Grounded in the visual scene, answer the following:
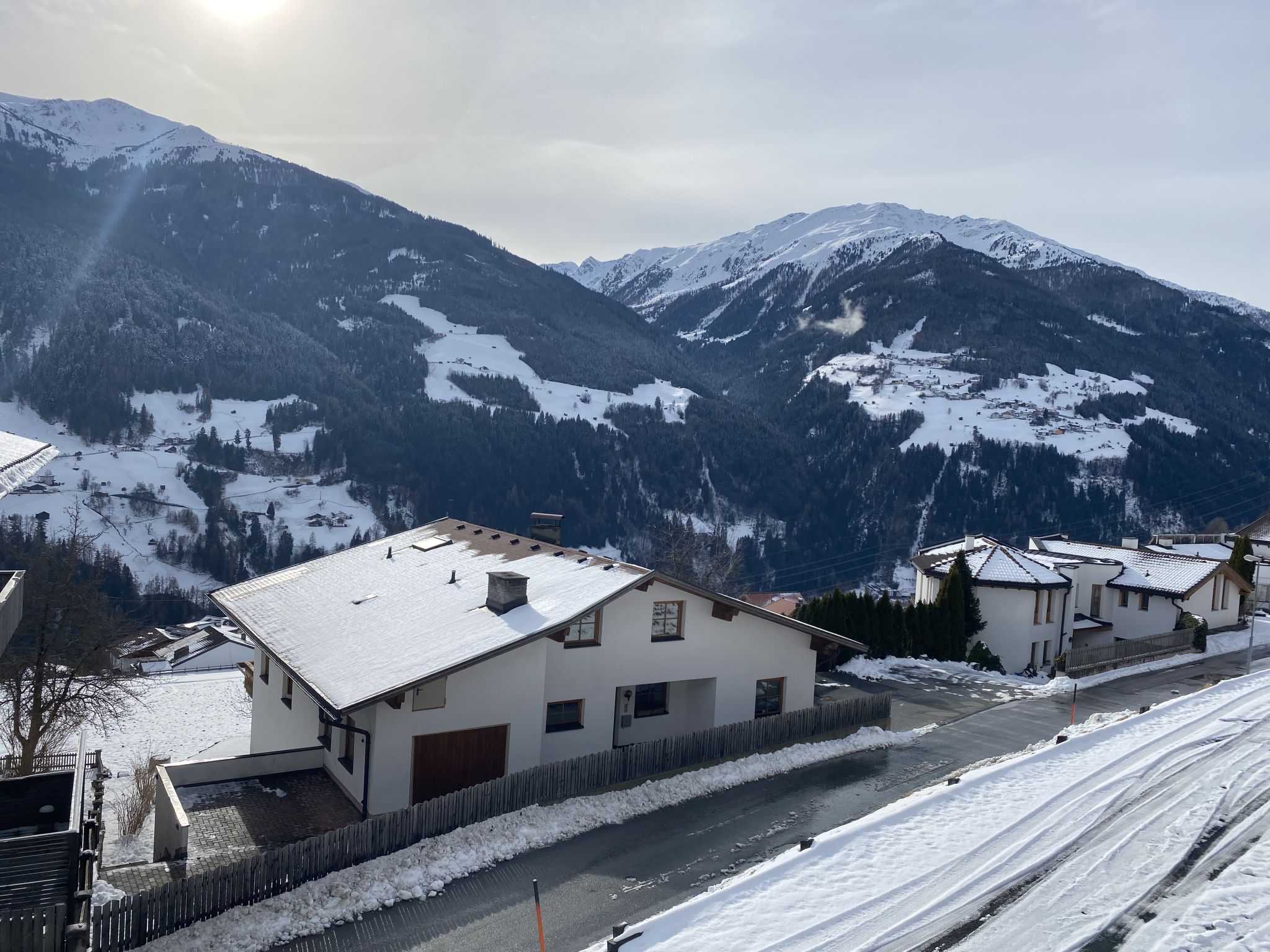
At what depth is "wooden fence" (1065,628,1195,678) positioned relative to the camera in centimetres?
3556

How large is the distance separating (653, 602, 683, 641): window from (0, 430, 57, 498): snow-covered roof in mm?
14592

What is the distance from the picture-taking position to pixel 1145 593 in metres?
45.5

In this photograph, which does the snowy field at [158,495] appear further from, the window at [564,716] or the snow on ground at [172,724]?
the window at [564,716]

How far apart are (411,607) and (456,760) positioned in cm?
566

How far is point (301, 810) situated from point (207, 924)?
220 inches

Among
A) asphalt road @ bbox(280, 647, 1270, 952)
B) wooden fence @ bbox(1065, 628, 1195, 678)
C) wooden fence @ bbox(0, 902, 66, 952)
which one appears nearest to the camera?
wooden fence @ bbox(0, 902, 66, 952)

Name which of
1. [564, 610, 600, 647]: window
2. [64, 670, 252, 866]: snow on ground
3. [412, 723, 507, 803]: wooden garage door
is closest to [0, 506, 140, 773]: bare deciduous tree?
[64, 670, 252, 866]: snow on ground

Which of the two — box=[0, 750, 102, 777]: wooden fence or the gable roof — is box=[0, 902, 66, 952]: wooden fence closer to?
the gable roof

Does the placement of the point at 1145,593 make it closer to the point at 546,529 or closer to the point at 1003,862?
the point at 546,529

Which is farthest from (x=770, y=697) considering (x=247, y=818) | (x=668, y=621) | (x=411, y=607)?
(x=247, y=818)

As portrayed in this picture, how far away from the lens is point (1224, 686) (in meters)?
28.6

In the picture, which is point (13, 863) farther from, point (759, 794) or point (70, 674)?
point (70, 674)

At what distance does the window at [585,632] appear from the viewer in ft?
74.1

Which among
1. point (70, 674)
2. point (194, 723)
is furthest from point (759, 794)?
point (194, 723)
